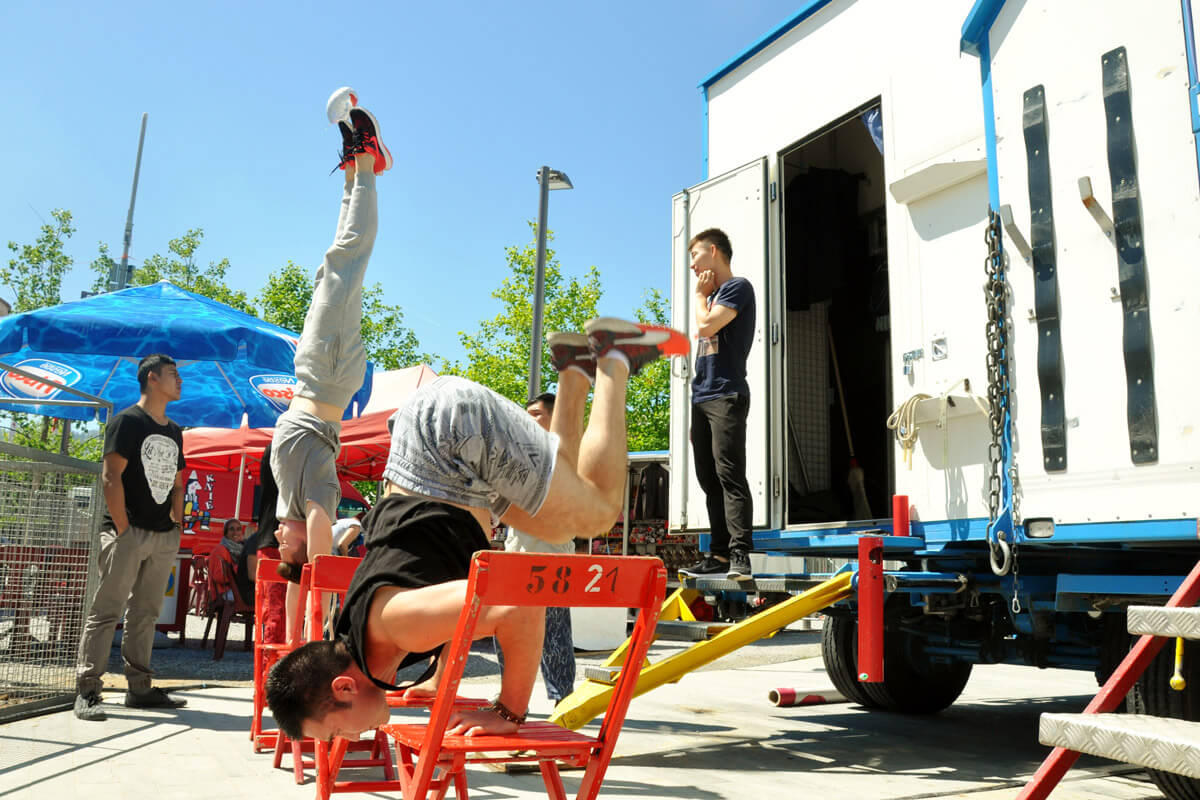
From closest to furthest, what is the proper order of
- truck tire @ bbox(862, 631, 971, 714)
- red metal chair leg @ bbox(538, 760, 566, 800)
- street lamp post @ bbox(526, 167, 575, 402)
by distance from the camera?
red metal chair leg @ bbox(538, 760, 566, 800) < truck tire @ bbox(862, 631, 971, 714) < street lamp post @ bbox(526, 167, 575, 402)

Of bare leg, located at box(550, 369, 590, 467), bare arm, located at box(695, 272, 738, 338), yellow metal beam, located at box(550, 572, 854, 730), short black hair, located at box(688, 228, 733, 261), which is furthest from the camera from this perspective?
short black hair, located at box(688, 228, 733, 261)

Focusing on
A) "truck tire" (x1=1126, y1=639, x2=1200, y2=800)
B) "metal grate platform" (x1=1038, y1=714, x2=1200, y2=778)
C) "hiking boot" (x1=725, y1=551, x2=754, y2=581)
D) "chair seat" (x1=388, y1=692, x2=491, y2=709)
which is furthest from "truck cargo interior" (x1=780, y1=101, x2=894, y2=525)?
"chair seat" (x1=388, y1=692, x2=491, y2=709)

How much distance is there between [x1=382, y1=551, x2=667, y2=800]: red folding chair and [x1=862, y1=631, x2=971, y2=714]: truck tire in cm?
419

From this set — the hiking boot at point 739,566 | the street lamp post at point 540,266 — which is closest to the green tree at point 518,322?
the street lamp post at point 540,266

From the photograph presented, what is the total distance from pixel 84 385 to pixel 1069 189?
774 cm

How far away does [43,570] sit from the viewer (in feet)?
16.7

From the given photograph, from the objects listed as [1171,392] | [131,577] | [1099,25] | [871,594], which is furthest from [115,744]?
[1099,25]

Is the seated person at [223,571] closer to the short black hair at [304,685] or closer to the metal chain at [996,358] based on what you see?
the short black hair at [304,685]

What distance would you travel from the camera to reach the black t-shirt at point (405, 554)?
2490mm

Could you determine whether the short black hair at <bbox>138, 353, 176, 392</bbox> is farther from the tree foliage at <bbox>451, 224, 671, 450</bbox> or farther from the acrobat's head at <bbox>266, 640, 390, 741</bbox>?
the tree foliage at <bbox>451, 224, 671, 450</bbox>

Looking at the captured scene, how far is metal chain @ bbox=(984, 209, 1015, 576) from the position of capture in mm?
4152

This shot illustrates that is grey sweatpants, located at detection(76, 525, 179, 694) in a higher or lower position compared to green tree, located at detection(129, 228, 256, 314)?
lower

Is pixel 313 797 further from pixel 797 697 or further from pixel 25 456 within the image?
pixel 797 697

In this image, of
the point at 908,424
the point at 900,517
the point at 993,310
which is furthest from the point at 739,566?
the point at 993,310
